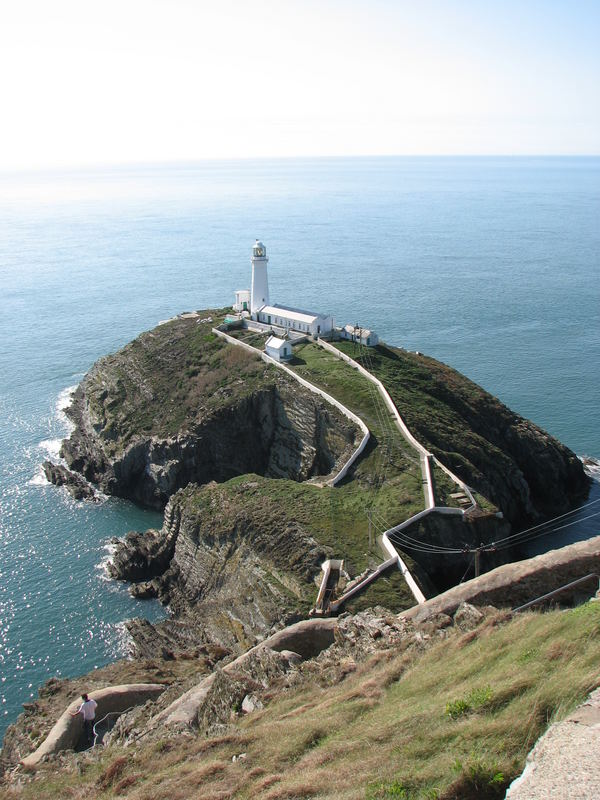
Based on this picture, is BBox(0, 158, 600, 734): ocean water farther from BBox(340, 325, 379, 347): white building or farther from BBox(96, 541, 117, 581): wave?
BBox(340, 325, 379, 347): white building

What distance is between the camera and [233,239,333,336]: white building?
212 ft

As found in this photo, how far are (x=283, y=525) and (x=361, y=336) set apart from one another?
28473 mm

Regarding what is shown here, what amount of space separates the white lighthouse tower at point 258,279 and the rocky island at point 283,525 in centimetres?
454

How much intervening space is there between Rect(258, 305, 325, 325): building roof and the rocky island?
11.2 feet

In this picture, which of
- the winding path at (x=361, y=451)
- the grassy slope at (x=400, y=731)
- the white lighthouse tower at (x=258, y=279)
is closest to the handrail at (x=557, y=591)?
the grassy slope at (x=400, y=731)

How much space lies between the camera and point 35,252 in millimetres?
159250

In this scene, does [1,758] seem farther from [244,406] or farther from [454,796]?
[244,406]

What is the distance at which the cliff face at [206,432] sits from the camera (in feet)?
169

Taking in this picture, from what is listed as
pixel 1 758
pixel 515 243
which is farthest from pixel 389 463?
pixel 515 243

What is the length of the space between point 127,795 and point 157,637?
2135 cm

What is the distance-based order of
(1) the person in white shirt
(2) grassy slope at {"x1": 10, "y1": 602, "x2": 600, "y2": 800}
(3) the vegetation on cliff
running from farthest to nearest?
(3) the vegetation on cliff
(1) the person in white shirt
(2) grassy slope at {"x1": 10, "y1": 602, "x2": 600, "y2": 800}

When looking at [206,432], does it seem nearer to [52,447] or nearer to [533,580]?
[52,447]

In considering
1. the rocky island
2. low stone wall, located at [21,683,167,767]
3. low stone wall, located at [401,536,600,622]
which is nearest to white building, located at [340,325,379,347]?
the rocky island

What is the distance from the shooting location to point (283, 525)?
38000 millimetres
